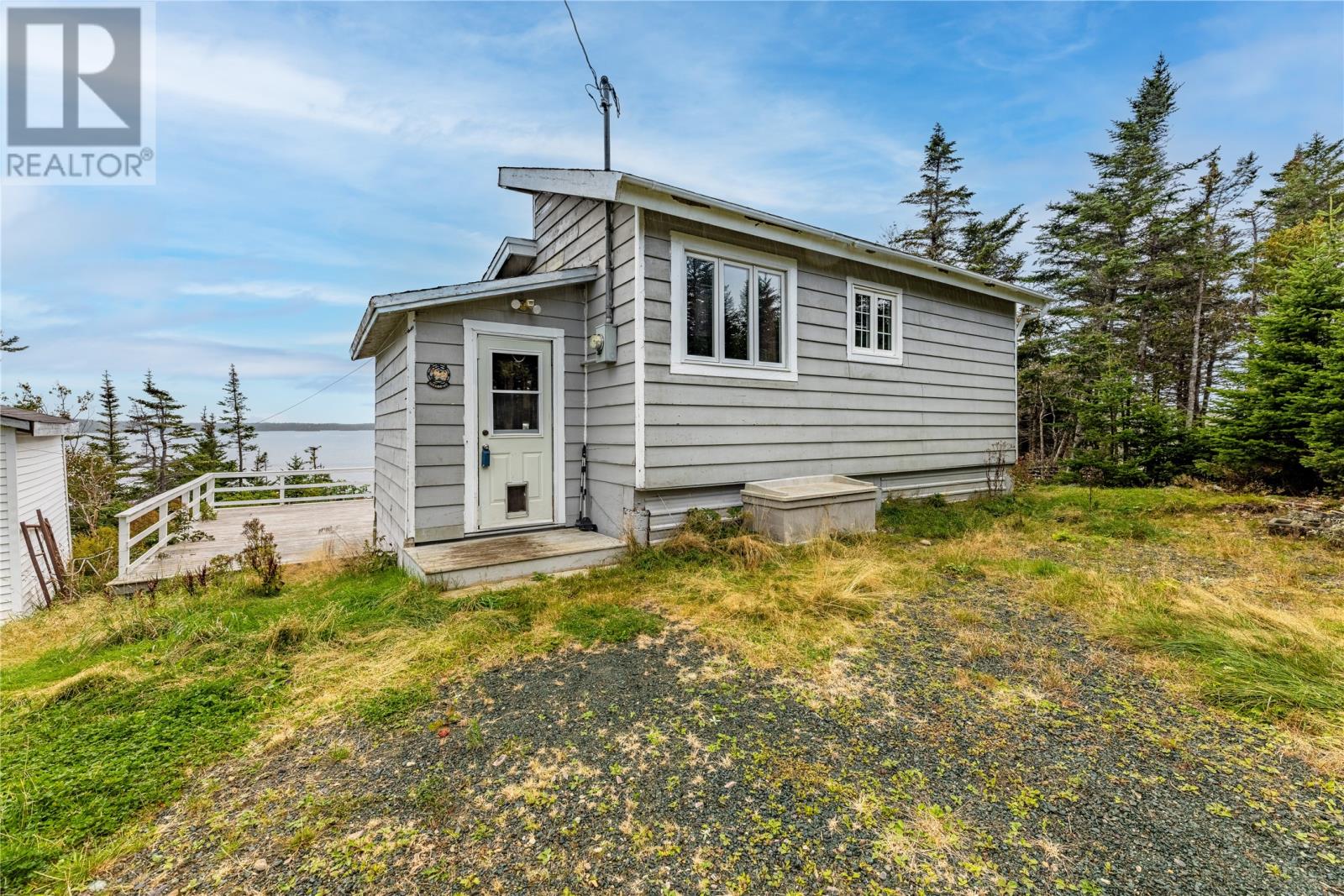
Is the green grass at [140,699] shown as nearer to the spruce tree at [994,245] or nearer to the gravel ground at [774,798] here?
the gravel ground at [774,798]

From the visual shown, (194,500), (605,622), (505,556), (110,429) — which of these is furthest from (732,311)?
(110,429)

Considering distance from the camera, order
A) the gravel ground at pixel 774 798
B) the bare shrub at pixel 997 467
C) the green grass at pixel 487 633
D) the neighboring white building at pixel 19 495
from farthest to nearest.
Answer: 1. the bare shrub at pixel 997 467
2. the neighboring white building at pixel 19 495
3. the green grass at pixel 487 633
4. the gravel ground at pixel 774 798

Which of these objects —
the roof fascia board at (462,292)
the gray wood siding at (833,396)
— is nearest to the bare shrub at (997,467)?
the gray wood siding at (833,396)

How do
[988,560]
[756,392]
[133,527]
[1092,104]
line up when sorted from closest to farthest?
[988,560], [756,392], [133,527], [1092,104]

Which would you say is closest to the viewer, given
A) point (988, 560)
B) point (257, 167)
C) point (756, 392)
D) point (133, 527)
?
point (988, 560)

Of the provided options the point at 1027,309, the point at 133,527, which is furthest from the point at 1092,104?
the point at 133,527

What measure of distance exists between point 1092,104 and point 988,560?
60.4 feet

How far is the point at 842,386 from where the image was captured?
21.9 feet

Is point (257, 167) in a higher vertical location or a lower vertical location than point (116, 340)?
higher

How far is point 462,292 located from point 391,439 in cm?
233

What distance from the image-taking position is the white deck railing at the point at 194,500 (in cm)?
520

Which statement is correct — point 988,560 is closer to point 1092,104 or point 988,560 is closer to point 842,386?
point 842,386

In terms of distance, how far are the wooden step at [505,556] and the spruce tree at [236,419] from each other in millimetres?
24492

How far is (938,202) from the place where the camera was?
18109 millimetres
